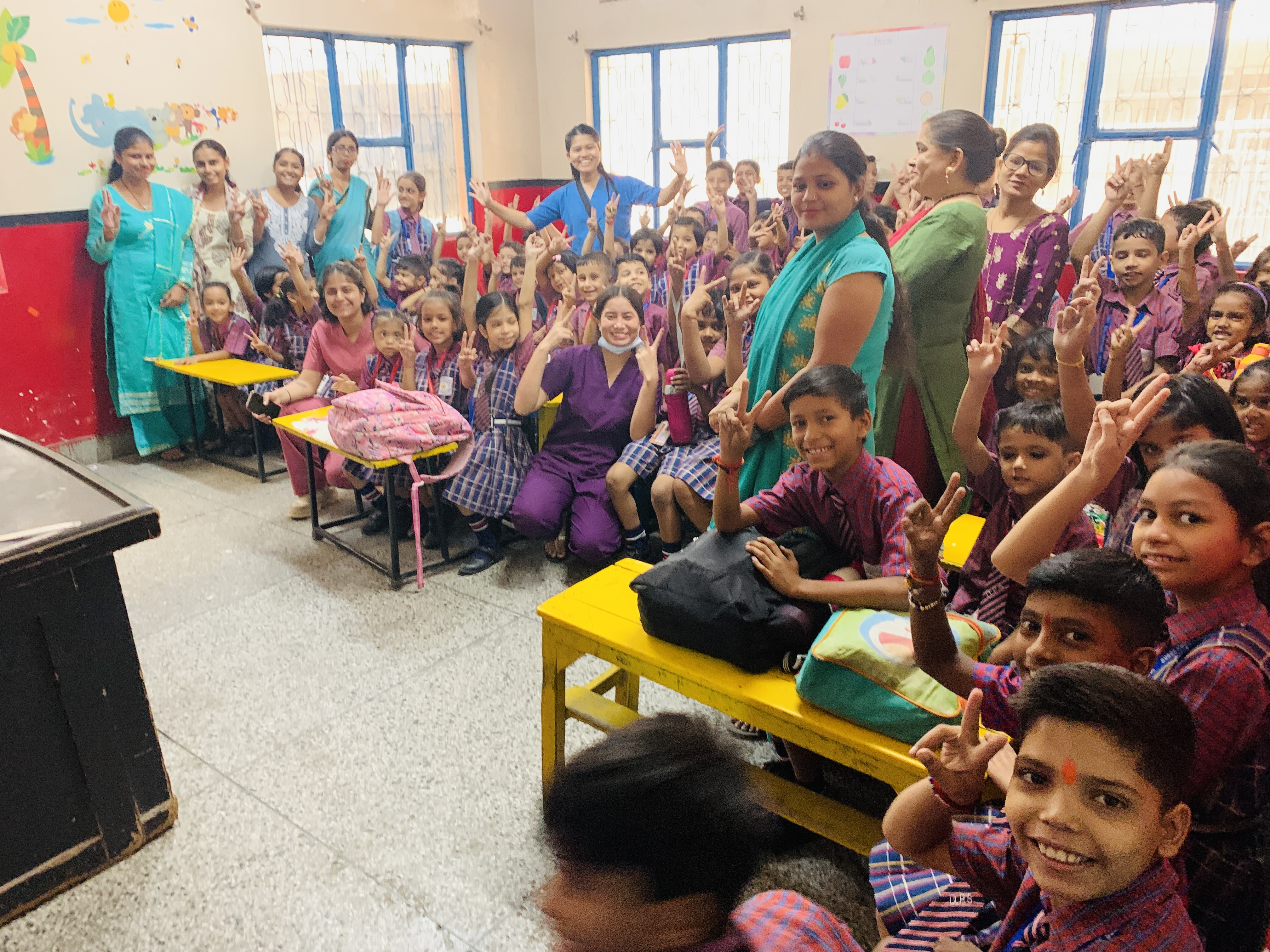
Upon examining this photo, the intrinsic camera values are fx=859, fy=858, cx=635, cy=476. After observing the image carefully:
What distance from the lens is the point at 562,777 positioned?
839 millimetres

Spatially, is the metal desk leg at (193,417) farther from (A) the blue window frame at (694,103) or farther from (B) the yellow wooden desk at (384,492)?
(A) the blue window frame at (694,103)

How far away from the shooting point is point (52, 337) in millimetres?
4637

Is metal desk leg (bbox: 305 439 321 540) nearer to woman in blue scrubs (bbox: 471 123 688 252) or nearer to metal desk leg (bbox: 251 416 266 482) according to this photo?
metal desk leg (bbox: 251 416 266 482)

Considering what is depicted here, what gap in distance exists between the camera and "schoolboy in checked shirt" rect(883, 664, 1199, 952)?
0.87 metres

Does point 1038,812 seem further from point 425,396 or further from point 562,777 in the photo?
point 425,396

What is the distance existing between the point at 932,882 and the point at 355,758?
1.49 m

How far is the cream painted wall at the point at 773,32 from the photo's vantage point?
5.52 meters

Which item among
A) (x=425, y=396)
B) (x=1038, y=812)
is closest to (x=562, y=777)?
(x=1038, y=812)

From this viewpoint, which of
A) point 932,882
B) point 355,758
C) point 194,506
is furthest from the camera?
point 194,506

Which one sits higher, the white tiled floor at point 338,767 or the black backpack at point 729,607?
the black backpack at point 729,607

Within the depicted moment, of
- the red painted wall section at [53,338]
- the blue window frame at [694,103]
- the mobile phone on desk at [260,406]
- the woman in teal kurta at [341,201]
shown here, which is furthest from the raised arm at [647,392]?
the blue window frame at [694,103]

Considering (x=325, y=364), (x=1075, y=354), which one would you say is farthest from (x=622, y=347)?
(x=1075, y=354)

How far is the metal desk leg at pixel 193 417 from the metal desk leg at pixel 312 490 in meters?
1.50

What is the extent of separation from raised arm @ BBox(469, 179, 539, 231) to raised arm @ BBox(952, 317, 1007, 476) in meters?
3.44
